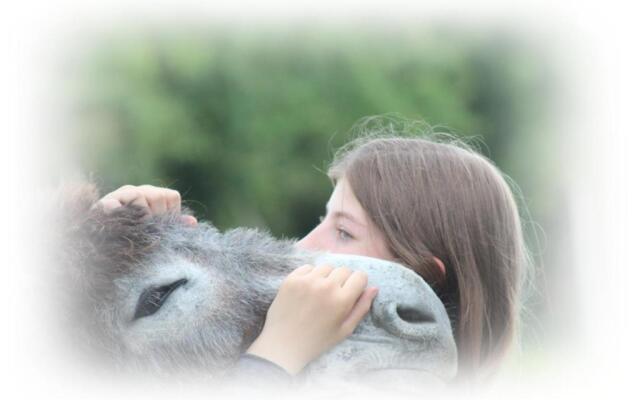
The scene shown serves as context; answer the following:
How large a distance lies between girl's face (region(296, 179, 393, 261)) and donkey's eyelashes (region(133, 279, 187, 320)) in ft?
1.16

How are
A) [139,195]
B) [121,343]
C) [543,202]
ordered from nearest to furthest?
[121,343]
[139,195]
[543,202]

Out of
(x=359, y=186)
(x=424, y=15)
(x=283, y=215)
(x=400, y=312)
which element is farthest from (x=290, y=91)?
(x=400, y=312)

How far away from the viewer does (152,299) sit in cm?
151

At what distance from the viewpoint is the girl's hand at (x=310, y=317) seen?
1500 millimetres

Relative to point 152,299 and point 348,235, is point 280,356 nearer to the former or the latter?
point 152,299

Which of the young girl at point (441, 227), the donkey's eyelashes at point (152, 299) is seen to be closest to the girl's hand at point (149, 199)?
the young girl at point (441, 227)

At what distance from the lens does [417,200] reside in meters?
1.89

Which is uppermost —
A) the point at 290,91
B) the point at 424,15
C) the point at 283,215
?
the point at 424,15

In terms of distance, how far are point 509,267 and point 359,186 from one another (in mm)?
405

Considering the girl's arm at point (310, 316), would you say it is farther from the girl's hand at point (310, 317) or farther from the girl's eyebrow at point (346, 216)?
the girl's eyebrow at point (346, 216)

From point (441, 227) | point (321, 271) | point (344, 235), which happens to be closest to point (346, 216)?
point (344, 235)

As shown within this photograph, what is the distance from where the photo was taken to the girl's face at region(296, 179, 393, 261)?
5.98 ft

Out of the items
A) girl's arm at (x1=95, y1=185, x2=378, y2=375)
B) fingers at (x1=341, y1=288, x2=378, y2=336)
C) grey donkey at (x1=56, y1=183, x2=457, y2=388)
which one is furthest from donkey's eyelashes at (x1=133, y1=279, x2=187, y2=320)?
fingers at (x1=341, y1=288, x2=378, y2=336)

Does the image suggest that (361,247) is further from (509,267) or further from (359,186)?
(509,267)
